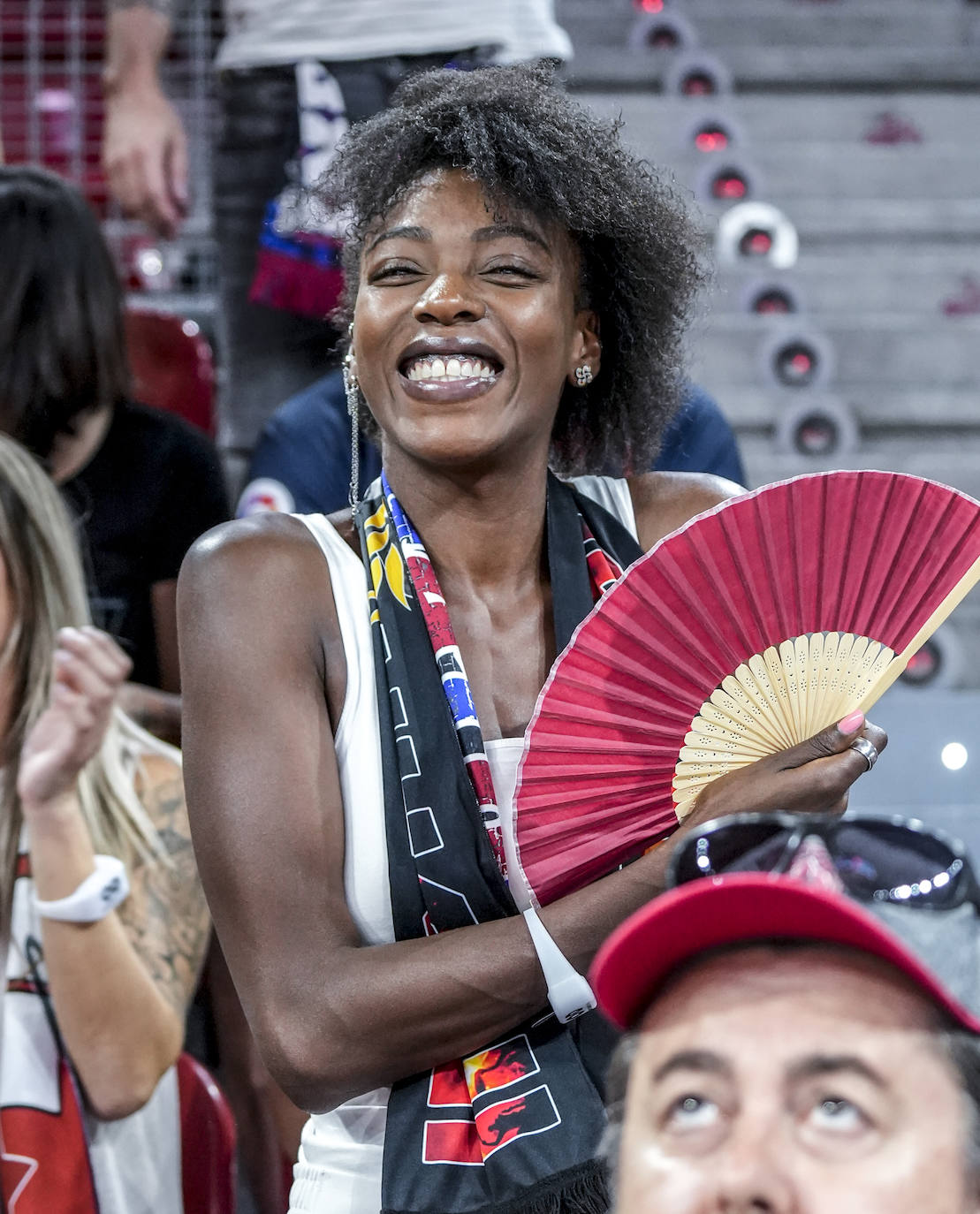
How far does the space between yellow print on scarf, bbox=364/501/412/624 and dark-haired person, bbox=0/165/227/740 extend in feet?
3.83

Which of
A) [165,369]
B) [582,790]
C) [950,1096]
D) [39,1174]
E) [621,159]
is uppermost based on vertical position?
[621,159]

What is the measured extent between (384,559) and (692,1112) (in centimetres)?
87

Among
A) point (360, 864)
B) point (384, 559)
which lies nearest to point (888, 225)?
point (384, 559)

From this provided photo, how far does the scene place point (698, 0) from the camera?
612 centimetres

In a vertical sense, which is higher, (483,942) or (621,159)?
(621,159)

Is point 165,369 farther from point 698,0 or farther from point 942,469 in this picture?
point 698,0

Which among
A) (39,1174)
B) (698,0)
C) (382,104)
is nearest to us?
(39,1174)

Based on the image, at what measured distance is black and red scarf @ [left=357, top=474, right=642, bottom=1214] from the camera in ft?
4.90

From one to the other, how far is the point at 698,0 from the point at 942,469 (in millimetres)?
2349

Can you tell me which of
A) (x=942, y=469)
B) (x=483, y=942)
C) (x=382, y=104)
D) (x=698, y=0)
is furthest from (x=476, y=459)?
(x=698, y=0)

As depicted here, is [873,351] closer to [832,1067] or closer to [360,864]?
[360,864]

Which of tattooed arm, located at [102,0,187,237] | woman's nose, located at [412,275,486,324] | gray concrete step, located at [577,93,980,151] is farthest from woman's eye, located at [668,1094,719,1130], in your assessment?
gray concrete step, located at [577,93,980,151]

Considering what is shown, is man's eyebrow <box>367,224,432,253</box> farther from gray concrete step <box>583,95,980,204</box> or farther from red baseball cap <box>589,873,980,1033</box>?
gray concrete step <box>583,95,980,204</box>

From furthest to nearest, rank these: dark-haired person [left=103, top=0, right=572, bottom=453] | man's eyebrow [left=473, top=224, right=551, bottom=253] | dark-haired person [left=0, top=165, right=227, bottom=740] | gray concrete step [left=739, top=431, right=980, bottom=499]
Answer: gray concrete step [left=739, top=431, right=980, bottom=499]
dark-haired person [left=103, top=0, right=572, bottom=453]
dark-haired person [left=0, top=165, right=227, bottom=740]
man's eyebrow [left=473, top=224, right=551, bottom=253]
